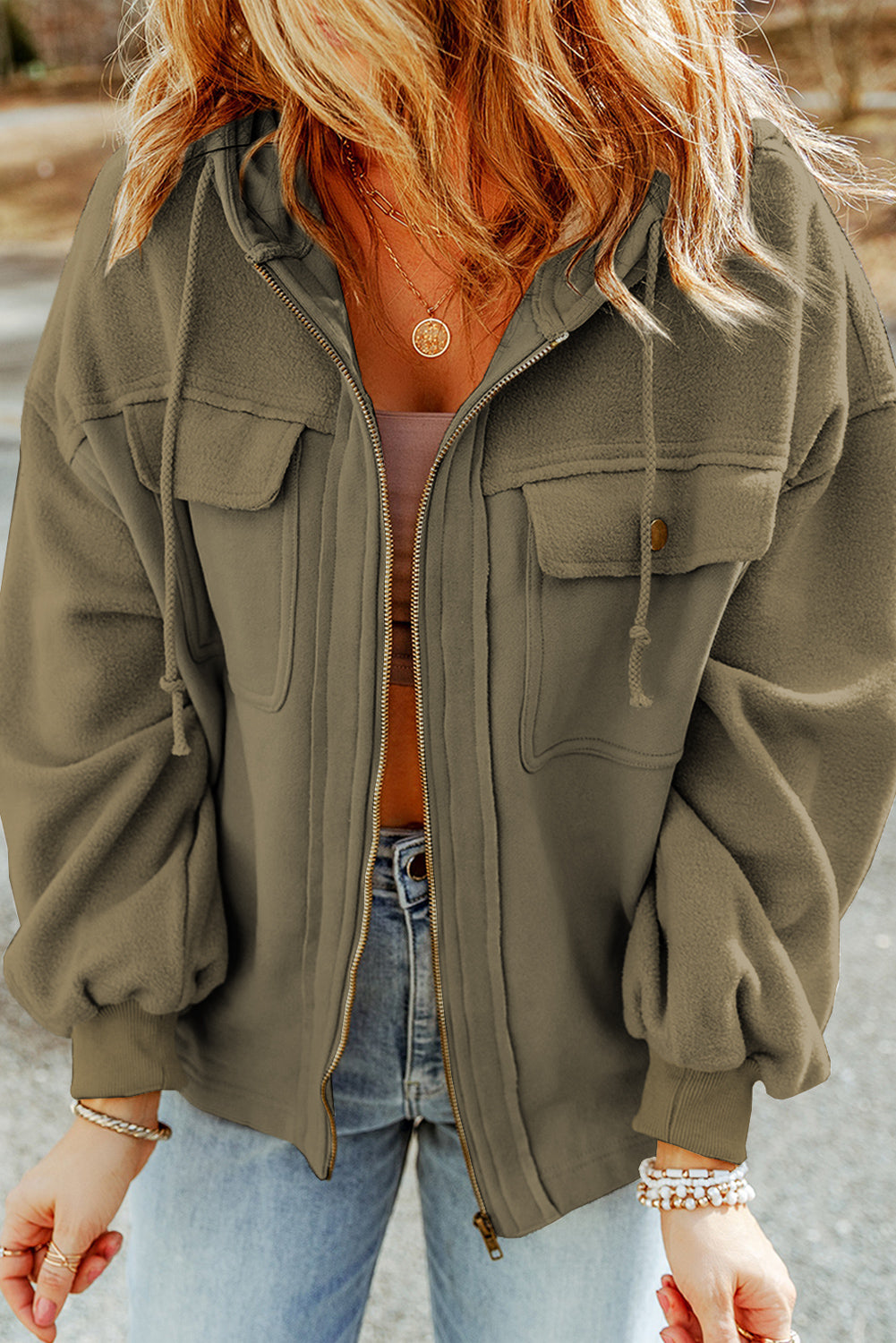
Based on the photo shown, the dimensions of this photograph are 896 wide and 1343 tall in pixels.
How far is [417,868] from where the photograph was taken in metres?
1.01

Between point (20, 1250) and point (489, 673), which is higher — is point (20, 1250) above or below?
below

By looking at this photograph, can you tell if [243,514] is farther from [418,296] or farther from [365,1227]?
[365,1227]

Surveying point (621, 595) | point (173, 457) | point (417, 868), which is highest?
point (173, 457)

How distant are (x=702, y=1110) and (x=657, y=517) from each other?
1.64 feet

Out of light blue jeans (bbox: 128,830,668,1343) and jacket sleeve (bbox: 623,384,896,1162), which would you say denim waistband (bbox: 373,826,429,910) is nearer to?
light blue jeans (bbox: 128,830,668,1343)

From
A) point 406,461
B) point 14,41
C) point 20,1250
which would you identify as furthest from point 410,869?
point 14,41

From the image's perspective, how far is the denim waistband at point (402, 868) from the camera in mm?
1002

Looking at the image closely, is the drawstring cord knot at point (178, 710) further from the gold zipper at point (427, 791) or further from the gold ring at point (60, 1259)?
the gold ring at point (60, 1259)

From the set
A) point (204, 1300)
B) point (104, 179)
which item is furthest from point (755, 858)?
point (104, 179)

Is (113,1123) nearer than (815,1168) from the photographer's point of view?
Yes

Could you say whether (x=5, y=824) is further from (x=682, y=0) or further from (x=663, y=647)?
(x=682, y=0)

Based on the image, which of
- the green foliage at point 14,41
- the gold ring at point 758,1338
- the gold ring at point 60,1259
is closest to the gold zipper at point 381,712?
the gold ring at point 60,1259

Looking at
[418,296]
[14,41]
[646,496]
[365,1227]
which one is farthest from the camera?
[14,41]

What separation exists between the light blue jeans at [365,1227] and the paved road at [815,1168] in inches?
31.4
